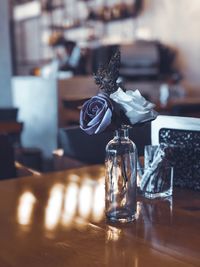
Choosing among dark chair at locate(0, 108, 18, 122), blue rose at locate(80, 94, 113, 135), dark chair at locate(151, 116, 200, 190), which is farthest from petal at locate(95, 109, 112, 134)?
dark chair at locate(0, 108, 18, 122)

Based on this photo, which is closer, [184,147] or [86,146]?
[184,147]

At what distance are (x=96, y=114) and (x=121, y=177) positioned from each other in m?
0.19

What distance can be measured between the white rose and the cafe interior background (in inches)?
58.1

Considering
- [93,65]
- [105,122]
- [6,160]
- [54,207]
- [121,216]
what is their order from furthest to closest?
[93,65] < [6,160] < [54,207] < [121,216] < [105,122]

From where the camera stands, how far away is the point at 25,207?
4.43ft

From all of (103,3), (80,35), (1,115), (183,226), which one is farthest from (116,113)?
(80,35)

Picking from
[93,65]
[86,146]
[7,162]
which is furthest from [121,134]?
[93,65]

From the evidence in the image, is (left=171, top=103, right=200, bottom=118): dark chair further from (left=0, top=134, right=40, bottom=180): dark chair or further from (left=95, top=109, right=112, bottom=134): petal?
(left=95, top=109, right=112, bottom=134): petal

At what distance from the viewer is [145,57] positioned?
6113mm

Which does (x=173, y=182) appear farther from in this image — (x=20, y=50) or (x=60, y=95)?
(x=20, y=50)

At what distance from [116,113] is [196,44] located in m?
5.39

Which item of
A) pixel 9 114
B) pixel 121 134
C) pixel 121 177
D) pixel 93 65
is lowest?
pixel 9 114

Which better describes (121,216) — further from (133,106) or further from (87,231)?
(133,106)

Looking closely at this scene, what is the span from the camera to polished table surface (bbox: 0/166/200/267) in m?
0.97
